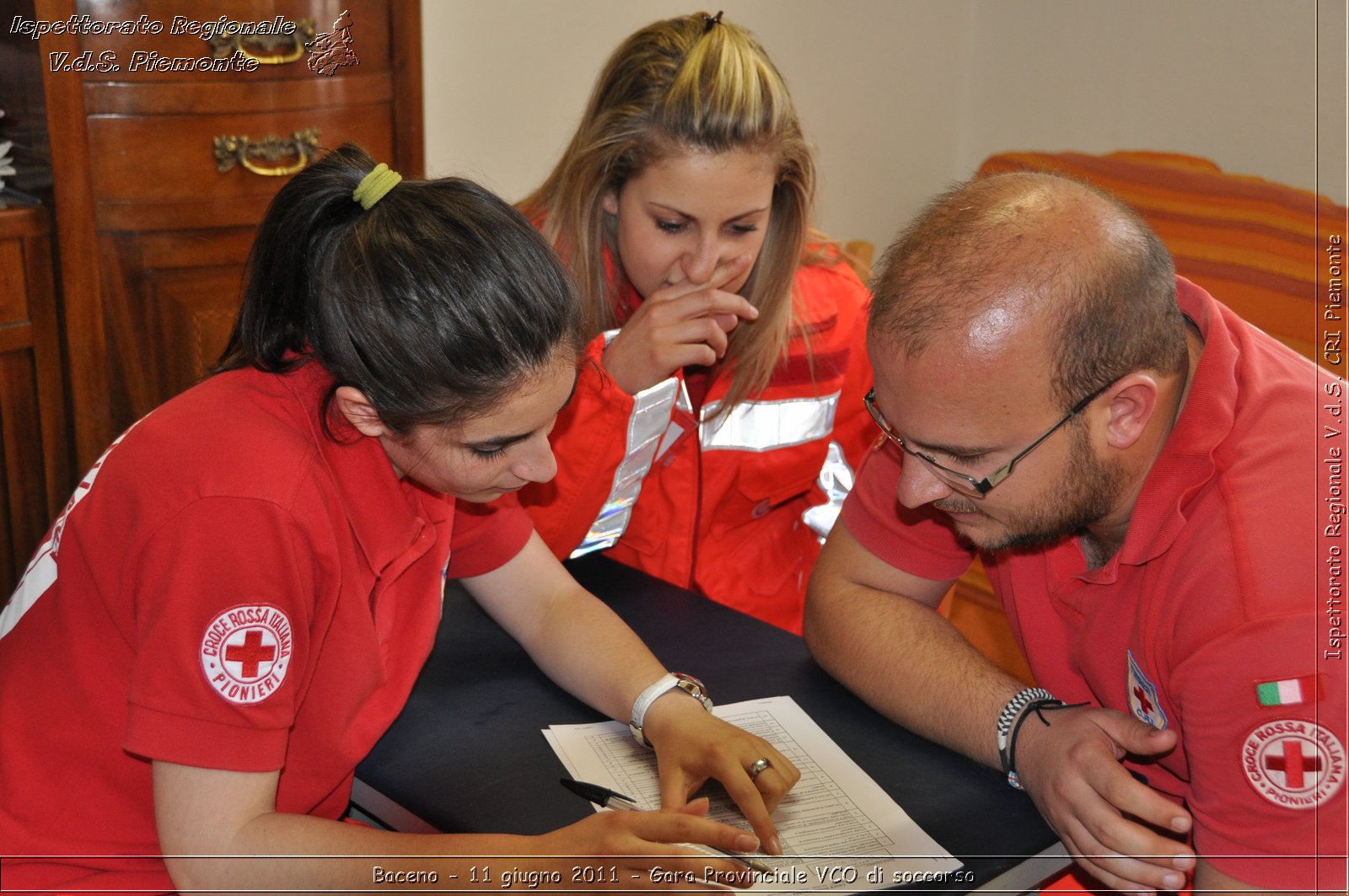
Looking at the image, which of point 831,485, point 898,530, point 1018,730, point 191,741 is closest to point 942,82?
point 831,485

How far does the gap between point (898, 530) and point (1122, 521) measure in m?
0.29

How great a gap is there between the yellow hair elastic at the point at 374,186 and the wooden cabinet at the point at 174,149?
1.13 m

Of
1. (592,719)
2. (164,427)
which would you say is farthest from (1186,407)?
(164,427)

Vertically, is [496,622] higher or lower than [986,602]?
higher

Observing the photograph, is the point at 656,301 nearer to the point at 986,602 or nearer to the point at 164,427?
the point at 164,427

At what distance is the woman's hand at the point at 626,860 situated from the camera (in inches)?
40.5

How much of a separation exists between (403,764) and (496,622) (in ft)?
1.08

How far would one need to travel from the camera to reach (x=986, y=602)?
2.71m

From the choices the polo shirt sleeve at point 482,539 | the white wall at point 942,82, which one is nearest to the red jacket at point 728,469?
the polo shirt sleeve at point 482,539

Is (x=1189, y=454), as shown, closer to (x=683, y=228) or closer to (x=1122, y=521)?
(x=1122, y=521)

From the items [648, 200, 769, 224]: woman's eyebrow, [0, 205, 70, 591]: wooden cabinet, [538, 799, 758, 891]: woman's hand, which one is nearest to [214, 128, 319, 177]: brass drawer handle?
[0, 205, 70, 591]: wooden cabinet

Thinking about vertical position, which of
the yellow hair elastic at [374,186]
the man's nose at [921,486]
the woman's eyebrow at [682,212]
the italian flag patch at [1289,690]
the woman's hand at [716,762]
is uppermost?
the yellow hair elastic at [374,186]

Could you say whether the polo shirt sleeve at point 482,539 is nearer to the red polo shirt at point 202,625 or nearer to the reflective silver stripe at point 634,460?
the red polo shirt at point 202,625

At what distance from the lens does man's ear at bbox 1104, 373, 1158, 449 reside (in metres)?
1.18
